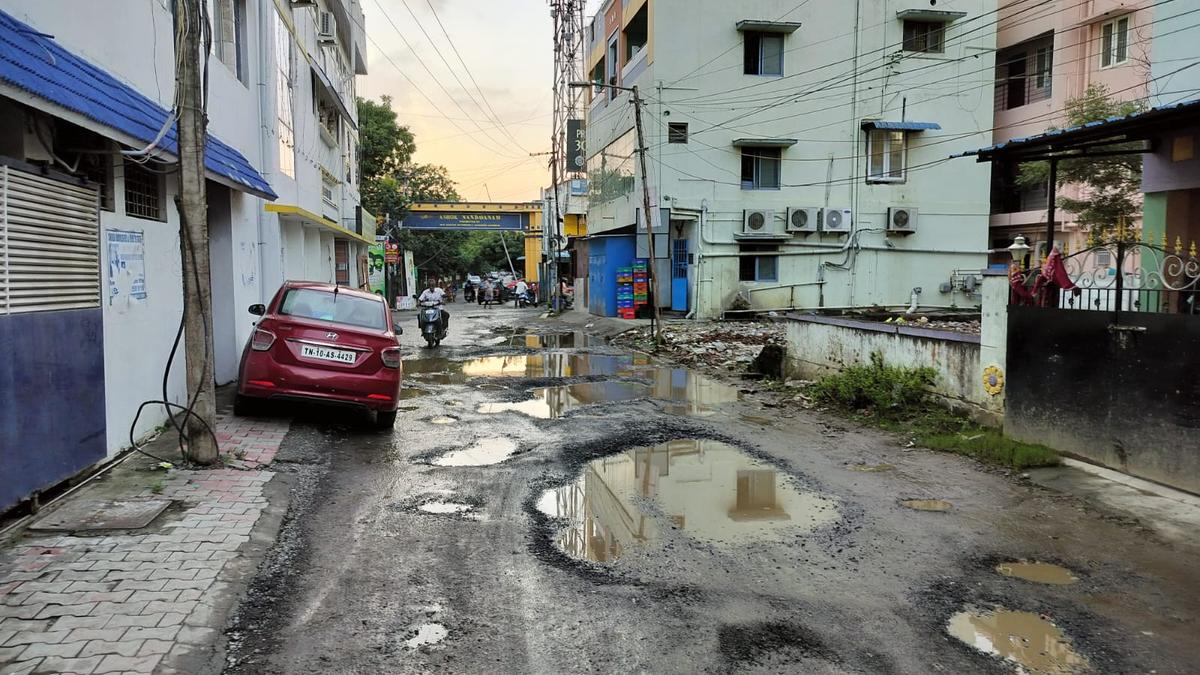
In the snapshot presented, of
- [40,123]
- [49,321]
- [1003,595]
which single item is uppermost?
[40,123]

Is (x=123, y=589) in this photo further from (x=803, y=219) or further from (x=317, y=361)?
(x=803, y=219)

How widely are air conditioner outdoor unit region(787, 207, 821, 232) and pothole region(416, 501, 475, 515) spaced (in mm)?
22458

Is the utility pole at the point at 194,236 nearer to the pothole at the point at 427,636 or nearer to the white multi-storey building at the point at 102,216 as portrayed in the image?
the white multi-storey building at the point at 102,216

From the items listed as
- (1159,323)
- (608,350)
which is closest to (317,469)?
(1159,323)

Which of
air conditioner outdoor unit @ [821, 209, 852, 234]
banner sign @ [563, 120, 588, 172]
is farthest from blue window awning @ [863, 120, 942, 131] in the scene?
banner sign @ [563, 120, 588, 172]

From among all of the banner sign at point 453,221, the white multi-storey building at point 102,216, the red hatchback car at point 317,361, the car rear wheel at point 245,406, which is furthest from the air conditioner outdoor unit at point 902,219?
the banner sign at point 453,221

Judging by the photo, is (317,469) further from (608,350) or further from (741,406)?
(608,350)

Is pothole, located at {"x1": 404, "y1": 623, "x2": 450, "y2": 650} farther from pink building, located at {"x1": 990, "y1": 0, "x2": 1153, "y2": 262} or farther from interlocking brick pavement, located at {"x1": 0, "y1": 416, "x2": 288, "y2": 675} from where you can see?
pink building, located at {"x1": 990, "y1": 0, "x2": 1153, "y2": 262}

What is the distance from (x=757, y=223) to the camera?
87.0 feet

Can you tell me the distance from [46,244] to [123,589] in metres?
2.82

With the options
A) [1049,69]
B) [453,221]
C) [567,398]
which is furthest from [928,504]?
[453,221]

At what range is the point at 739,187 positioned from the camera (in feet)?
87.9

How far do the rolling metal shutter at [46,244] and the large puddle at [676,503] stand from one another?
3760 mm

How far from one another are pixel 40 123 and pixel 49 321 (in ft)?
4.87
